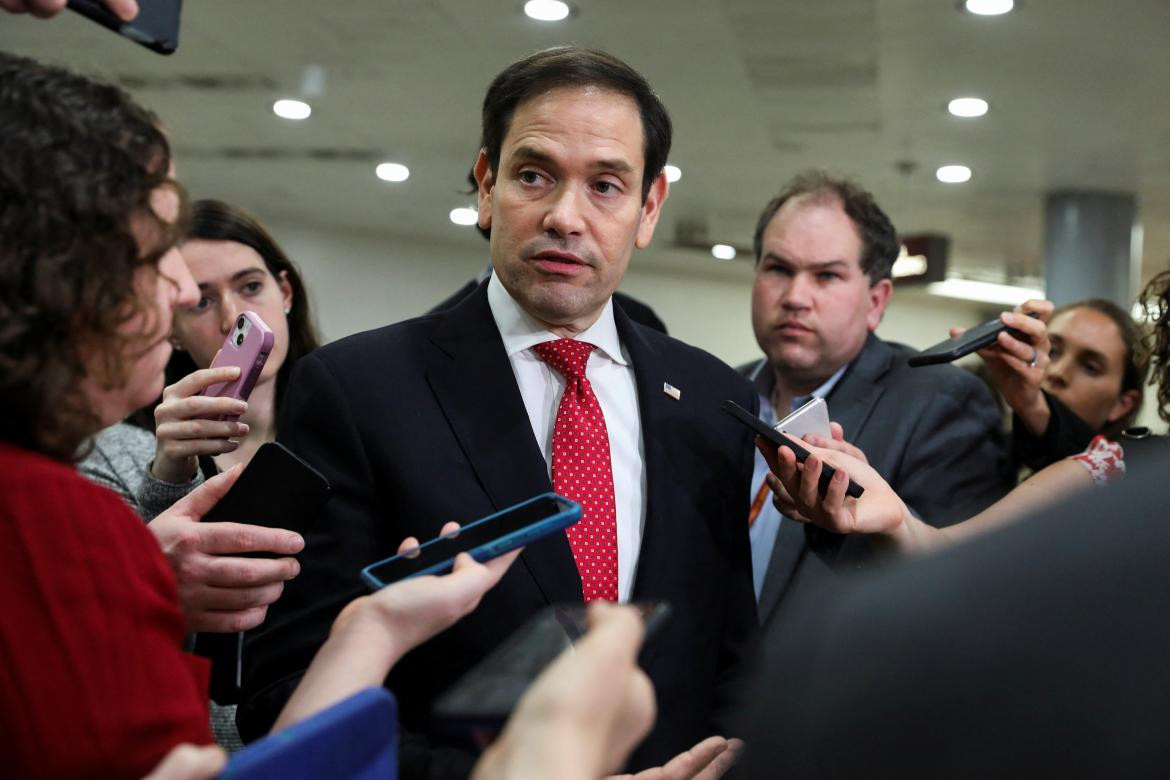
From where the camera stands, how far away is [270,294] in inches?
101

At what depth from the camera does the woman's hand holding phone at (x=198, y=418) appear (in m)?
1.81

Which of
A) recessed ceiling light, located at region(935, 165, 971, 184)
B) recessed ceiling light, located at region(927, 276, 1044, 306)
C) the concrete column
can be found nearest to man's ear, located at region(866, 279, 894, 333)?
recessed ceiling light, located at region(935, 165, 971, 184)

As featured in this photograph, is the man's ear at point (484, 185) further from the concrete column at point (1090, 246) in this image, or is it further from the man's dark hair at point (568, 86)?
the concrete column at point (1090, 246)

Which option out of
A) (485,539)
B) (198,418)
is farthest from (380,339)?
(485,539)

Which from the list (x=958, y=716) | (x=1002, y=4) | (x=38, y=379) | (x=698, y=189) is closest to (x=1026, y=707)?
(x=958, y=716)

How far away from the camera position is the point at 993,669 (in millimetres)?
640

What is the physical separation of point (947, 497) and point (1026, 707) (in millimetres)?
1887

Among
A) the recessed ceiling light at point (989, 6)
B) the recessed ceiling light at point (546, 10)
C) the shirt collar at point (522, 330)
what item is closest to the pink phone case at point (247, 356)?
the shirt collar at point (522, 330)

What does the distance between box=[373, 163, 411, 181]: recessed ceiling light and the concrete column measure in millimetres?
5045

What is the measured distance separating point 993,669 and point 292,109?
A: 23.5ft

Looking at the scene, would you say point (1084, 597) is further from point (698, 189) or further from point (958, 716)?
point (698, 189)

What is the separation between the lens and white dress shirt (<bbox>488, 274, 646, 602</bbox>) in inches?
70.8

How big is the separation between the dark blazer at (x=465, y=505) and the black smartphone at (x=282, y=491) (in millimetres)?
170

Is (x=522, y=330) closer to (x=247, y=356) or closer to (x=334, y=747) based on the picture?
(x=247, y=356)
